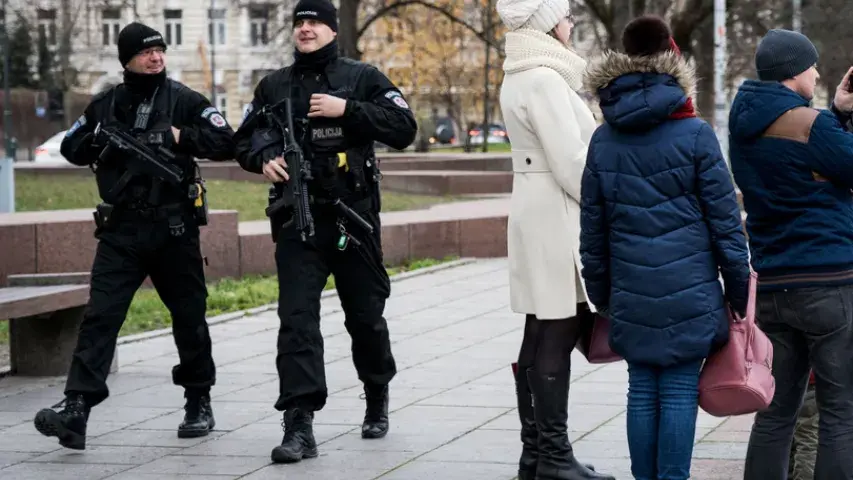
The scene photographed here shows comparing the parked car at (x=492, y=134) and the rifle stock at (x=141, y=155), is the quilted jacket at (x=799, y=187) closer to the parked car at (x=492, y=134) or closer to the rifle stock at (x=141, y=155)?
the rifle stock at (x=141, y=155)

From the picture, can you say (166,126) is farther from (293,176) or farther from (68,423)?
(68,423)

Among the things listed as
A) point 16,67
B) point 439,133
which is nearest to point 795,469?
point 16,67

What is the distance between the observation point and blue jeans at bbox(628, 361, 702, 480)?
16.9 feet

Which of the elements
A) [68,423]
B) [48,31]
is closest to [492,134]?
[48,31]

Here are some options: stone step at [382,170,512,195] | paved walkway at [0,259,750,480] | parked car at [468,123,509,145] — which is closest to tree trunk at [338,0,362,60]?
stone step at [382,170,512,195]

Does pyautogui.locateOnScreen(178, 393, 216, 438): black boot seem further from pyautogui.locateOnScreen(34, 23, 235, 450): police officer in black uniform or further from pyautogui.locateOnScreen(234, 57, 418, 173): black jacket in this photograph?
pyautogui.locateOnScreen(234, 57, 418, 173): black jacket

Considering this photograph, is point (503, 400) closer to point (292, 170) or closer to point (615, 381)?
point (615, 381)

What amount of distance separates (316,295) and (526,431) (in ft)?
3.67

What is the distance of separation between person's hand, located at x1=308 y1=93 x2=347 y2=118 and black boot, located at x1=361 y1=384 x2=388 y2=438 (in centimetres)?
125

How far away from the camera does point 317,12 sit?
6.57 meters

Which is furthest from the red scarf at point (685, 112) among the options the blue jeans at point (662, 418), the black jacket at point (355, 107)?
the black jacket at point (355, 107)

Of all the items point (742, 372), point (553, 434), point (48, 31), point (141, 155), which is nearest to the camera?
point (742, 372)

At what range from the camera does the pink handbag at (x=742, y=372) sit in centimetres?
502

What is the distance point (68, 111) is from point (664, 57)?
4393 centimetres
